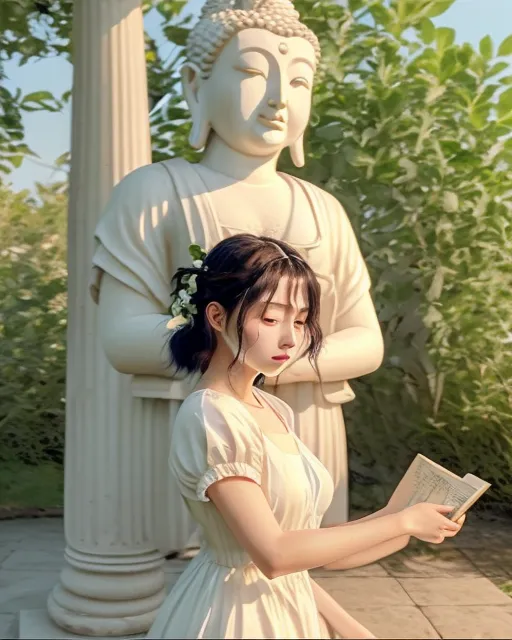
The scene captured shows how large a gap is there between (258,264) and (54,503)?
175 inches

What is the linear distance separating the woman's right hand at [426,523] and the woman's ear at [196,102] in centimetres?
151

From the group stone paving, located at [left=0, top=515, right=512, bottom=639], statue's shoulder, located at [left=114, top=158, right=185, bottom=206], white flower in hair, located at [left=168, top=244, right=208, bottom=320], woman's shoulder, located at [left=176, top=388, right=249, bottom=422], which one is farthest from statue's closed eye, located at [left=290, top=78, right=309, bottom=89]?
stone paving, located at [left=0, top=515, right=512, bottom=639]

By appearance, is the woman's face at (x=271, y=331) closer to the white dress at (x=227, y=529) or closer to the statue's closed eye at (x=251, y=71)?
the white dress at (x=227, y=529)

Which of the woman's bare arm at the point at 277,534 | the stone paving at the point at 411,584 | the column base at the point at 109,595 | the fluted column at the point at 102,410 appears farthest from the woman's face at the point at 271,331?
the stone paving at the point at 411,584

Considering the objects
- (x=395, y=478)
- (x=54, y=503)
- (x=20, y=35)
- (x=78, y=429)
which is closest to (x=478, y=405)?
(x=395, y=478)

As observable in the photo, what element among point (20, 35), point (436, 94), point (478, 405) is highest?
point (20, 35)

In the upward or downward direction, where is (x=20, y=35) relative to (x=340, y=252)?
upward

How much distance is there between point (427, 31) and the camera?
4113 millimetres

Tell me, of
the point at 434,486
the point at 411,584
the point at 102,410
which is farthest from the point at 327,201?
the point at 411,584

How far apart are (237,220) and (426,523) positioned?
1.27m

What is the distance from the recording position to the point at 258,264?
4.66ft

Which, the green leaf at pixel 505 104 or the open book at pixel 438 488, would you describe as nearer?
the open book at pixel 438 488

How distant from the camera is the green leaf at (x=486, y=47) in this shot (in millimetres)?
4066

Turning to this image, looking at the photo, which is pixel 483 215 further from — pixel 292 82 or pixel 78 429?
pixel 78 429
